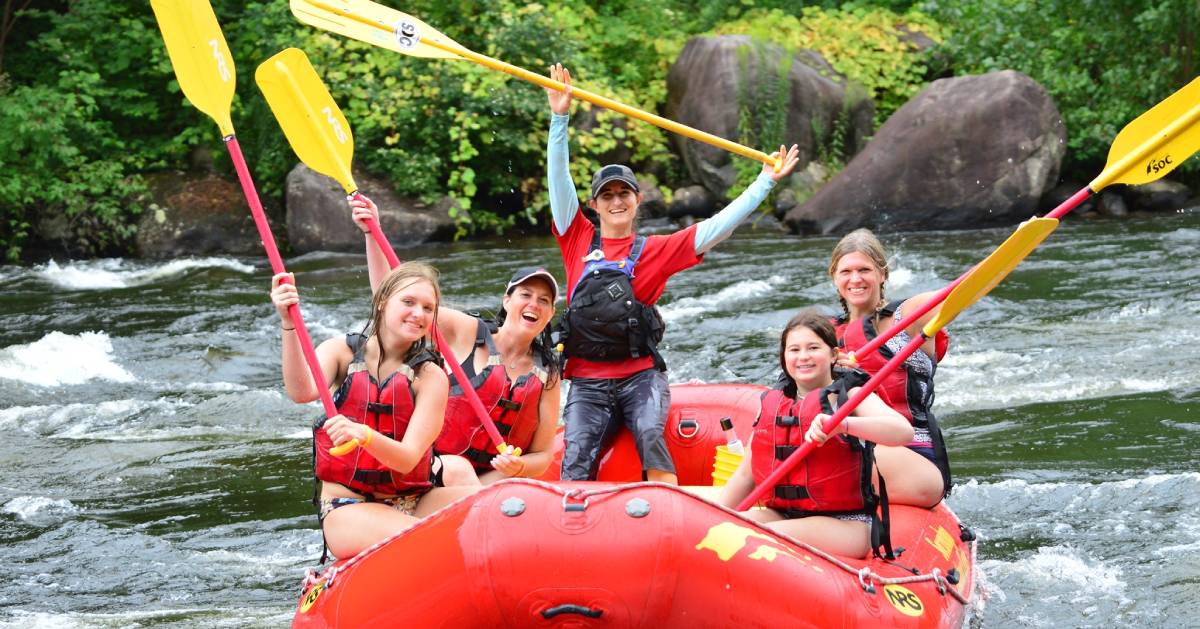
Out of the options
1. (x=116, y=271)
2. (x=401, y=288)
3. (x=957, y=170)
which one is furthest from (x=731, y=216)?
(x=116, y=271)

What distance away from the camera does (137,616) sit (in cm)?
441

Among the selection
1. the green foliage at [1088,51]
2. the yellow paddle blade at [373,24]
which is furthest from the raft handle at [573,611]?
the green foliage at [1088,51]

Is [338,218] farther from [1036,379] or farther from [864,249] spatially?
[864,249]

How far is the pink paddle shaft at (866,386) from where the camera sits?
131 inches

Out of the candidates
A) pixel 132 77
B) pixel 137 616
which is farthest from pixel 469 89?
pixel 137 616

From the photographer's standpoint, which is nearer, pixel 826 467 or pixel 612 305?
pixel 826 467

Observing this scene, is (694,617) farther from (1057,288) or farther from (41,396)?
(1057,288)

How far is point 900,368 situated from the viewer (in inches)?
155

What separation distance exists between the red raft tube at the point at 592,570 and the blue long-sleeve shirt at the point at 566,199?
1.34 metres

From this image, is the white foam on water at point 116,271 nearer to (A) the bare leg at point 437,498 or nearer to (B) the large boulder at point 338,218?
(B) the large boulder at point 338,218

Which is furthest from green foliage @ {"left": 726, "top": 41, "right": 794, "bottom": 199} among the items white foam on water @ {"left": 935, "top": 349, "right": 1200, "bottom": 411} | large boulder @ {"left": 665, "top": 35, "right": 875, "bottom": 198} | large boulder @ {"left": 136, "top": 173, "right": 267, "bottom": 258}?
white foam on water @ {"left": 935, "top": 349, "right": 1200, "bottom": 411}

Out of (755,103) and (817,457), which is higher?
(755,103)

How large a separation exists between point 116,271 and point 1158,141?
8750mm

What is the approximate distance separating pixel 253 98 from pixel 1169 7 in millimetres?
7804
